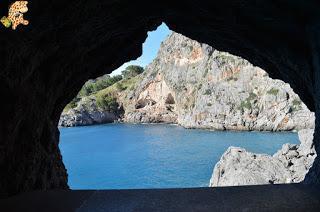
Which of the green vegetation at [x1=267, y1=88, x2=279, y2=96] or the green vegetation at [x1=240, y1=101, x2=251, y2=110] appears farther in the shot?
the green vegetation at [x1=240, y1=101, x2=251, y2=110]

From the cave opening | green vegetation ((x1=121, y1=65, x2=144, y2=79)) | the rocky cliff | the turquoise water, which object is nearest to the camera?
the cave opening

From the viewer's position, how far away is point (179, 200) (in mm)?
7855

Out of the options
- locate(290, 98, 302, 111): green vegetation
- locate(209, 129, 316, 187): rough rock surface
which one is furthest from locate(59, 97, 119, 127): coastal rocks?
locate(209, 129, 316, 187): rough rock surface

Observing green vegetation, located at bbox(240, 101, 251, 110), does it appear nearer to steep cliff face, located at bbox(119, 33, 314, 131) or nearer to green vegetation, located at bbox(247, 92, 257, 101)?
steep cliff face, located at bbox(119, 33, 314, 131)

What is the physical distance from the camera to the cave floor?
23.9ft

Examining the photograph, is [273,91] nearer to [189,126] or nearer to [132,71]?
[189,126]

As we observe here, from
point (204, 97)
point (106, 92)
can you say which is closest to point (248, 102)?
point (204, 97)

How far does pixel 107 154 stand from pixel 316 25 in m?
64.0

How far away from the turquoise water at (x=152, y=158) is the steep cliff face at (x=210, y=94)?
8572mm

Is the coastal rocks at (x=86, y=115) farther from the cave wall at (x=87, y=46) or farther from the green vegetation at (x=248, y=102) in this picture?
the cave wall at (x=87, y=46)

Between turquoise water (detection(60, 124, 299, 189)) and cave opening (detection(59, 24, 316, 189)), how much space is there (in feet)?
0.51

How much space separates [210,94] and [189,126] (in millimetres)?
11580

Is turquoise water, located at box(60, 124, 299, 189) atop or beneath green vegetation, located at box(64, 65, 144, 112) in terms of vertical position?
beneath

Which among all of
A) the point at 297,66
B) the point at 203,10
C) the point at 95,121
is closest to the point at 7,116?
the point at 203,10
